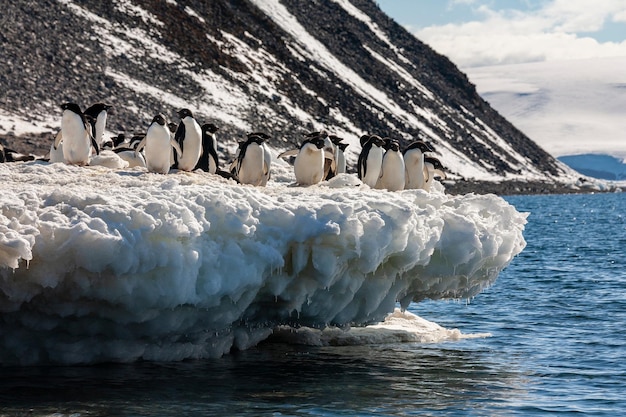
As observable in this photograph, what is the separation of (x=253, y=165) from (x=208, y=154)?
7.31 ft

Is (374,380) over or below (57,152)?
below

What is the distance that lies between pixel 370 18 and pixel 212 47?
47.0m

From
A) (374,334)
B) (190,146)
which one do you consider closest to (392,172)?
(190,146)

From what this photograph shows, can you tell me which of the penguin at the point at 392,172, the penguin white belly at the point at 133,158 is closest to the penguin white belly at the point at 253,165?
the penguin at the point at 392,172

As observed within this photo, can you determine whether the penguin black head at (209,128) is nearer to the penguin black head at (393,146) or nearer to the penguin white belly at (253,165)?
the penguin white belly at (253,165)

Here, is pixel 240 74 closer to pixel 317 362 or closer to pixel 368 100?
pixel 368 100

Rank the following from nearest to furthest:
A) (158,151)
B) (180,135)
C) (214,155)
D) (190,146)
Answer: (158,151) < (180,135) < (190,146) < (214,155)

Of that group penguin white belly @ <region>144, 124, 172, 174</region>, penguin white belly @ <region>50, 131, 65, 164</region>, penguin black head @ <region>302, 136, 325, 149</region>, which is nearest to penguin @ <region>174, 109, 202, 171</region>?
penguin white belly @ <region>144, 124, 172, 174</region>

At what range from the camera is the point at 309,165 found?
22.0 meters

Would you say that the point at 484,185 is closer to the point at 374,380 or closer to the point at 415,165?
the point at 415,165

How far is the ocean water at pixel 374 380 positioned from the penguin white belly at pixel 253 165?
17.7ft

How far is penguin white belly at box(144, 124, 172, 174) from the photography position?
65.3ft

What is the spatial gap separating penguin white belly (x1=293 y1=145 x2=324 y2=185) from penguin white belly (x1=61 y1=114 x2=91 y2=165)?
4.48 m

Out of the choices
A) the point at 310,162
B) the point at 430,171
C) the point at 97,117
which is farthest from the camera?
the point at 97,117
